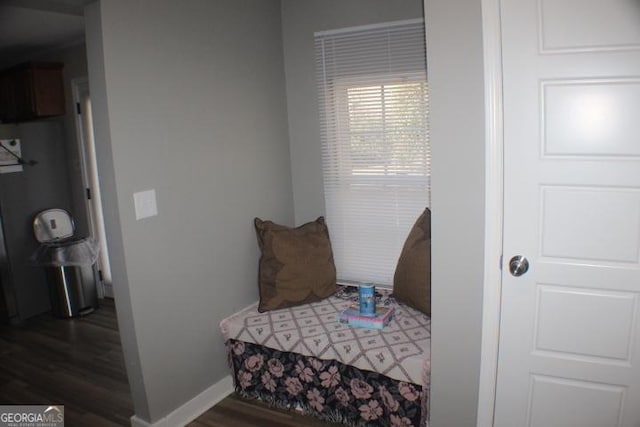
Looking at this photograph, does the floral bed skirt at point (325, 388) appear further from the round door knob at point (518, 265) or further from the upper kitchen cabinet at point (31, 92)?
the upper kitchen cabinet at point (31, 92)

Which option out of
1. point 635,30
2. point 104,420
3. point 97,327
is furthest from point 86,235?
point 635,30

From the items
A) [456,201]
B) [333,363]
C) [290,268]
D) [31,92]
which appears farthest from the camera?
[31,92]

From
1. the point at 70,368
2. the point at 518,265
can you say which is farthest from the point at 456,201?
the point at 70,368

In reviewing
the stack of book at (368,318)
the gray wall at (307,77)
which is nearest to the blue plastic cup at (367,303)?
the stack of book at (368,318)

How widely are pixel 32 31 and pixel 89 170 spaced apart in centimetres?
126

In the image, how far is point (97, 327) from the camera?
12.4 ft

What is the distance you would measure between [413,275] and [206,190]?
1.24 metres

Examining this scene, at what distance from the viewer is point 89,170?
14.0 ft

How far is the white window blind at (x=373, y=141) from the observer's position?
2.74 m

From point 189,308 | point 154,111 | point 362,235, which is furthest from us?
point 362,235

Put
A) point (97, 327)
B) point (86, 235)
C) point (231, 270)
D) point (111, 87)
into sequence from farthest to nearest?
1. point (86, 235)
2. point (97, 327)
3. point (231, 270)
4. point (111, 87)

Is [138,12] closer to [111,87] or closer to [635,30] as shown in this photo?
[111,87]

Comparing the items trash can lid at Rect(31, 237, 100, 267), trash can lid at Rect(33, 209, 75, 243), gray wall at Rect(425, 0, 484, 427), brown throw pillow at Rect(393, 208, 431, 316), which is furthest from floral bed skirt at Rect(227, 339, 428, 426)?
trash can lid at Rect(33, 209, 75, 243)

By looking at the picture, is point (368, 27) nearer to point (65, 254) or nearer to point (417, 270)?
point (417, 270)
